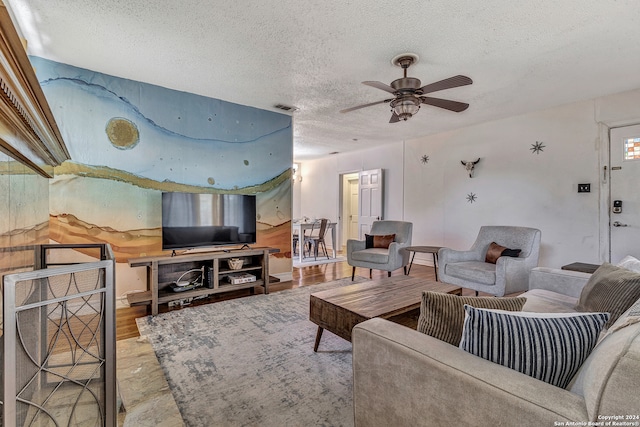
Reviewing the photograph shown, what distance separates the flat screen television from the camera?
3.28m

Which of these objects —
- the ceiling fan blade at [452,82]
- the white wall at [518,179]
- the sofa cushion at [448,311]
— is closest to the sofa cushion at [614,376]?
the sofa cushion at [448,311]

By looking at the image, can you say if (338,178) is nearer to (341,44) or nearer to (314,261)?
(314,261)

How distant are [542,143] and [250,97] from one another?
13.1 feet

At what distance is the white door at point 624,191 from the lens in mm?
3406

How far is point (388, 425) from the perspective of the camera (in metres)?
0.98

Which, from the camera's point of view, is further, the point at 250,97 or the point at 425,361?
the point at 250,97

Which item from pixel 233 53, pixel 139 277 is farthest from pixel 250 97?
pixel 139 277

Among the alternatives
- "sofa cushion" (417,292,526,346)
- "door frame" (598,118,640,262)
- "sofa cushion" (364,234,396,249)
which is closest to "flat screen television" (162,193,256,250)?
"sofa cushion" (364,234,396,249)

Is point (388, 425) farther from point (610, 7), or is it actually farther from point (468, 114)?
point (468, 114)

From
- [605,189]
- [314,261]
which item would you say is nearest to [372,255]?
[314,261]

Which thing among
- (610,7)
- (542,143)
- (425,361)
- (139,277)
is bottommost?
(139,277)

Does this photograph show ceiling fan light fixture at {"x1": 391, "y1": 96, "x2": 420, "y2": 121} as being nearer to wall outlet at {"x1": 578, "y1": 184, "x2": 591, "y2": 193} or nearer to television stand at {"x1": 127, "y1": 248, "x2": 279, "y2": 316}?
television stand at {"x1": 127, "y1": 248, "x2": 279, "y2": 316}

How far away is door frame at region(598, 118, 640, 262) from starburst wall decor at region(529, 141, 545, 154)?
23.7 inches

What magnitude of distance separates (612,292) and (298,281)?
3393 millimetres
